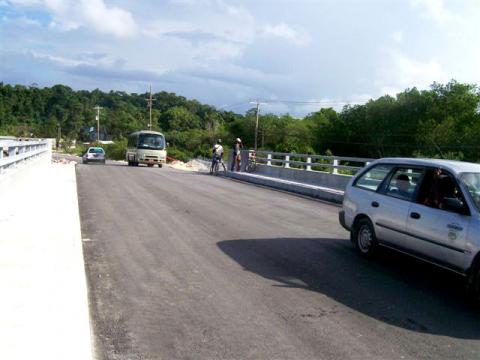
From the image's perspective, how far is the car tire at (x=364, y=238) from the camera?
7.62 metres

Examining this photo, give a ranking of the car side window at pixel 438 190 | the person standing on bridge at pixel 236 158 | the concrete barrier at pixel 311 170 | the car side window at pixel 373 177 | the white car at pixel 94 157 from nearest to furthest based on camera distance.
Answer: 1. the car side window at pixel 438 190
2. the car side window at pixel 373 177
3. the concrete barrier at pixel 311 170
4. the person standing on bridge at pixel 236 158
5. the white car at pixel 94 157

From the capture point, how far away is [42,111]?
14075cm

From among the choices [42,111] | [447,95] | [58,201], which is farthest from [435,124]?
[42,111]

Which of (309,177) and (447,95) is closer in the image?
(309,177)

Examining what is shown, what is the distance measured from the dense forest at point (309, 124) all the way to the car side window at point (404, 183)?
4890cm

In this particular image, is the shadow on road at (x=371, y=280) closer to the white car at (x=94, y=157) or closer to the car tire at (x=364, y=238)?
the car tire at (x=364, y=238)

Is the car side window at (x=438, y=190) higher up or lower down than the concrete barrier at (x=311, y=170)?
higher up

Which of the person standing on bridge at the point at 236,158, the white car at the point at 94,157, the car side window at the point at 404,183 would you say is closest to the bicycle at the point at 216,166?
the person standing on bridge at the point at 236,158

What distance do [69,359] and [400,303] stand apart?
3.47 meters

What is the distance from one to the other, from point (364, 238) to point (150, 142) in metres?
32.5

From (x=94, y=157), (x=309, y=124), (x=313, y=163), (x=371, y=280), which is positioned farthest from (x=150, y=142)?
(x=309, y=124)

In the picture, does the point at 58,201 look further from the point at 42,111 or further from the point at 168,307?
the point at 42,111

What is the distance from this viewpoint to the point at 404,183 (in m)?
7.22

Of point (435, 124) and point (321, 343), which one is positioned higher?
point (435, 124)
